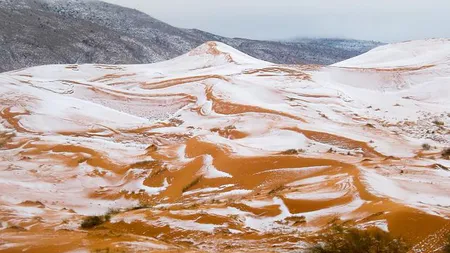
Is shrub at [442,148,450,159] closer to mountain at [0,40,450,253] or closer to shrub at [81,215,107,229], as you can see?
mountain at [0,40,450,253]

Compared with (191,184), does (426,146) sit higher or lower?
higher

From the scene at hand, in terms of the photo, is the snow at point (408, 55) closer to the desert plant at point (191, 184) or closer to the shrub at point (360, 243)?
the desert plant at point (191, 184)

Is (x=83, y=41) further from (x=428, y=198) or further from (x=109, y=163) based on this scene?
(x=428, y=198)

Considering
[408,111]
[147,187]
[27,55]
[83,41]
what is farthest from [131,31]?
[147,187]

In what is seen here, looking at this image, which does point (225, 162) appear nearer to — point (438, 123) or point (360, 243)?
point (360, 243)

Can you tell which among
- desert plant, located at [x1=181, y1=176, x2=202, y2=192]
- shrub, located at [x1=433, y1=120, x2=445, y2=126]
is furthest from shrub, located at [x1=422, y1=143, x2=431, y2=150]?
desert plant, located at [x1=181, y1=176, x2=202, y2=192]

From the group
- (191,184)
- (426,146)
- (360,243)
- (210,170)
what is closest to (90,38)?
(426,146)

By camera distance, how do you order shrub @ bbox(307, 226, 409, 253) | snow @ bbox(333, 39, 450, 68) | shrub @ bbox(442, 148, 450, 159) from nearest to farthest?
shrub @ bbox(307, 226, 409, 253) < shrub @ bbox(442, 148, 450, 159) < snow @ bbox(333, 39, 450, 68)
